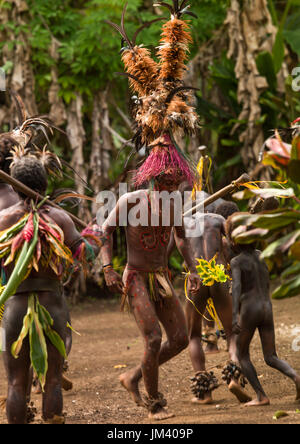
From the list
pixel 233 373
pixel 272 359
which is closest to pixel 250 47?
pixel 272 359

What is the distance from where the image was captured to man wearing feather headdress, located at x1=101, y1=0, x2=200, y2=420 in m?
4.63

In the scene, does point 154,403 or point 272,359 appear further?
point 272,359

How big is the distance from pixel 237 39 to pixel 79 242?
7785 millimetres

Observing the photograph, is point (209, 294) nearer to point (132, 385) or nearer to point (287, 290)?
point (132, 385)

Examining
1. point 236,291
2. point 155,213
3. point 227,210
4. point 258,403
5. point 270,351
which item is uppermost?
point 227,210

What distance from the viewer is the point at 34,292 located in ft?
12.4

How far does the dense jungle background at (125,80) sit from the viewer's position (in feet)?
35.2

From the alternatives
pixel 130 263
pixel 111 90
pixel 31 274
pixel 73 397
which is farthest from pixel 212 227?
pixel 111 90

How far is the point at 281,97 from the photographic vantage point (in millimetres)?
11250

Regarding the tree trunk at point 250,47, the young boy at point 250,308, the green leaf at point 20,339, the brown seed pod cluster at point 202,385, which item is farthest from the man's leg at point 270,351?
the tree trunk at point 250,47

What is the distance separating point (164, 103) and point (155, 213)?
833 mm

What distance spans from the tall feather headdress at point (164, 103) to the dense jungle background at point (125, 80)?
5.08m

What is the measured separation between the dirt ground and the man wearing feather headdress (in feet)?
1.21
